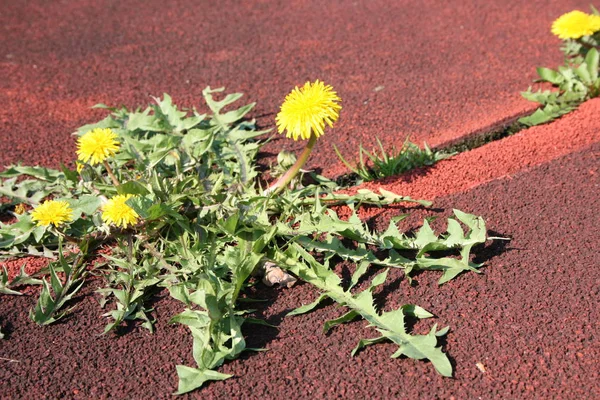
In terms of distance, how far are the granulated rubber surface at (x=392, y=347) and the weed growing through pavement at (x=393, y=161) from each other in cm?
68

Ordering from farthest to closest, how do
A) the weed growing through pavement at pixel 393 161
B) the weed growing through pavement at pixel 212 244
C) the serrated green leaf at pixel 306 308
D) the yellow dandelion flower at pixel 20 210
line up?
the weed growing through pavement at pixel 393 161
the yellow dandelion flower at pixel 20 210
the serrated green leaf at pixel 306 308
the weed growing through pavement at pixel 212 244

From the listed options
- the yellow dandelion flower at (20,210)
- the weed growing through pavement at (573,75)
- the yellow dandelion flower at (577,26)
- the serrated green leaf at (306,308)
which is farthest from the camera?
the yellow dandelion flower at (577,26)

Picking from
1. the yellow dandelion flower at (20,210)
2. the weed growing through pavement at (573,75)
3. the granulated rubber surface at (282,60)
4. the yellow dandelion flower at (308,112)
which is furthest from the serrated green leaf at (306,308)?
the weed growing through pavement at (573,75)

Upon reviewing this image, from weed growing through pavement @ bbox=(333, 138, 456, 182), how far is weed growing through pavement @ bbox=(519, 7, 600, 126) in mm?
692

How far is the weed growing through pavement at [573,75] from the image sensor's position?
13.3 ft

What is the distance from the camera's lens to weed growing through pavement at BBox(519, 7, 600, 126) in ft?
13.3

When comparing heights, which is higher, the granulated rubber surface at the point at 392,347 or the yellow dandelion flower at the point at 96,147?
the yellow dandelion flower at the point at 96,147

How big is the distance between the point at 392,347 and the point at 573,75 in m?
2.48

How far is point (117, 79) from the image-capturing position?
16.2 ft

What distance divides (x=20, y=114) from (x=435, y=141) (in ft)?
8.64

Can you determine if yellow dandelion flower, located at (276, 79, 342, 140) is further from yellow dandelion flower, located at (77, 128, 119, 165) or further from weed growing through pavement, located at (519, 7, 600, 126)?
weed growing through pavement, located at (519, 7, 600, 126)

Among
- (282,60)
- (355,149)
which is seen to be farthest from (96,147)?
(282,60)

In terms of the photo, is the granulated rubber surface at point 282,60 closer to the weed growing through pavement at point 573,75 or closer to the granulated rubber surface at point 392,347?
the weed growing through pavement at point 573,75

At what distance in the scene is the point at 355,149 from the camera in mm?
3951
